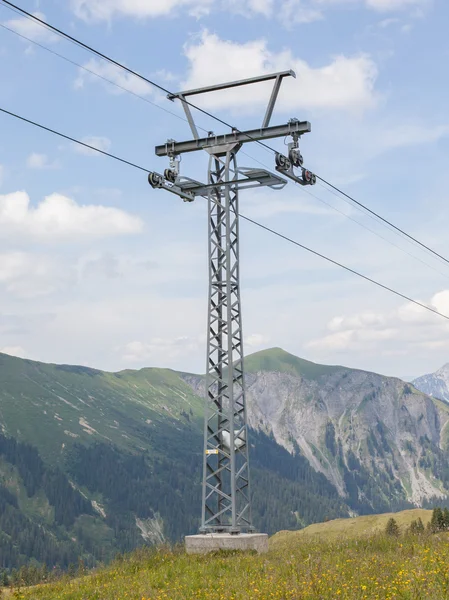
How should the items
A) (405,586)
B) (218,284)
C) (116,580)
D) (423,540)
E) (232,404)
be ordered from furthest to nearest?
(218,284)
(232,404)
(423,540)
(116,580)
(405,586)

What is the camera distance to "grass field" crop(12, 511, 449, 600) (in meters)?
14.2

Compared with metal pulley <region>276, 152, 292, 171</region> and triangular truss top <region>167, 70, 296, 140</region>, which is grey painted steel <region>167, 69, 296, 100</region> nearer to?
triangular truss top <region>167, 70, 296, 140</region>

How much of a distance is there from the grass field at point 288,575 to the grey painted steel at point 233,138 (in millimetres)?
13681

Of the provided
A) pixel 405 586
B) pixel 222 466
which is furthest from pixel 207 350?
pixel 405 586

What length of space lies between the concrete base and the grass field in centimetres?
91

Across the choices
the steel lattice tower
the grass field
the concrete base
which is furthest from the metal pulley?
the grass field

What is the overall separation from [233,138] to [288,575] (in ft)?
54.9

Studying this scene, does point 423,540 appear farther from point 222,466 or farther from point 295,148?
point 295,148

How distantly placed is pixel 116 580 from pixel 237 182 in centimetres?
1466

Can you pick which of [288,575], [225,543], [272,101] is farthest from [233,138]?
[288,575]

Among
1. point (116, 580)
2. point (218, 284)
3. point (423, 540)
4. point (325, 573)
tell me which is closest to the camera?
point (325, 573)

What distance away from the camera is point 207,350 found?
27500 mm

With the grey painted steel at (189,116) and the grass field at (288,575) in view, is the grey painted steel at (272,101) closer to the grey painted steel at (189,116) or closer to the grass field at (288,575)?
the grey painted steel at (189,116)

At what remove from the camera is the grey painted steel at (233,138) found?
2708 cm
